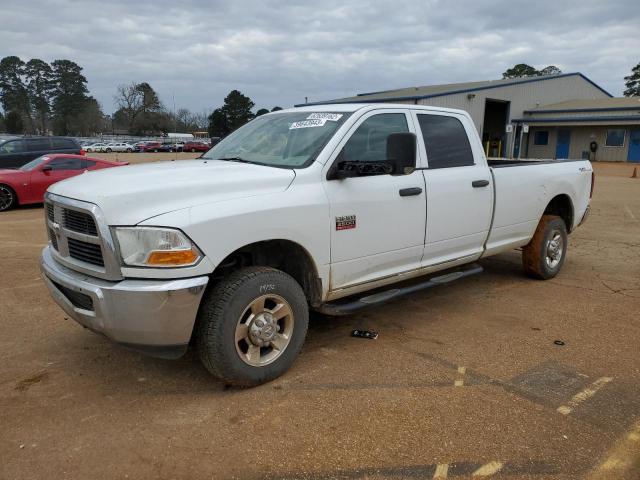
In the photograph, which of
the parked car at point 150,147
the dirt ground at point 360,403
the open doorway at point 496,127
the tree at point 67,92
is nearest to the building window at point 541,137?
the open doorway at point 496,127

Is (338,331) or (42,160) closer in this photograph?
(338,331)

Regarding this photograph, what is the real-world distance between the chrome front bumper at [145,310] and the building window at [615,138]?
3946 centimetres

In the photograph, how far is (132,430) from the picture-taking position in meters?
3.16

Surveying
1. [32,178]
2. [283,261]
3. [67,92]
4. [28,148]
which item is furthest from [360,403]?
[67,92]

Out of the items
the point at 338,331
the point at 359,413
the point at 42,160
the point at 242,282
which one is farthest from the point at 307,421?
the point at 42,160

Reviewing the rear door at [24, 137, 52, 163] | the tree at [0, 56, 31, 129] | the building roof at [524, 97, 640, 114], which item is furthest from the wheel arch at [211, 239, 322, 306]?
the tree at [0, 56, 31, 129]

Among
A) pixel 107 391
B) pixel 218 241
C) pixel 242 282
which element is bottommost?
pixel 107 391

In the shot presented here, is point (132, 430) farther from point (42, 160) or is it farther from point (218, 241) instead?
Answer: point (42, 160)

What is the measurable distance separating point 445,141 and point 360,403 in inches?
106

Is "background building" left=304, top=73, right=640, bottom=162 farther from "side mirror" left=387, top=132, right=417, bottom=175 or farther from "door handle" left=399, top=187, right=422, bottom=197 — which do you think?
"side mirror" left=387, top=132, right=417, bottom=175

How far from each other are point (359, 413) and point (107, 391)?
68.7 inches

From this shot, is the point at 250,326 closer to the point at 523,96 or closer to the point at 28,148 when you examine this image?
the point at 28,148

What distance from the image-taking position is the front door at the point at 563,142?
38.0m

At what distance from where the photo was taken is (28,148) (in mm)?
15141
